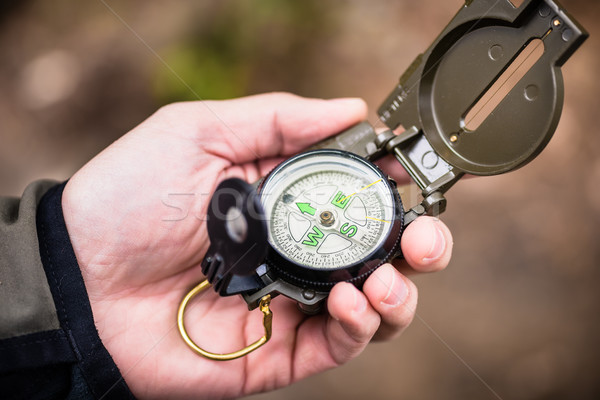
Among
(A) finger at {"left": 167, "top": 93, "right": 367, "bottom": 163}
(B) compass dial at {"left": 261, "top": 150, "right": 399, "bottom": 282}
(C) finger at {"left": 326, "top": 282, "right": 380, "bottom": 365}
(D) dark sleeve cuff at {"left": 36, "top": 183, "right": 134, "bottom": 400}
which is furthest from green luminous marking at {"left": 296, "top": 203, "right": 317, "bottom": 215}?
(D) dark sleeve cuff at {"left": 36, "top": 183, "right": 134, "bottom": 400}

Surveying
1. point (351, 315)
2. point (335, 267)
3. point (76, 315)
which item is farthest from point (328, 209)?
point (76, 315)

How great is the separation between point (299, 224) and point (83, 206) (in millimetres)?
622

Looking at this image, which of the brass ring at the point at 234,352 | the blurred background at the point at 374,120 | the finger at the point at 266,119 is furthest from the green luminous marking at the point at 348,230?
the blurred background at the point at 374,120

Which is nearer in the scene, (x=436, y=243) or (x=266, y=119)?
(x=436, y=243)

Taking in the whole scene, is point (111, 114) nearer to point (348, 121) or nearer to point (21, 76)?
point (21, 76)

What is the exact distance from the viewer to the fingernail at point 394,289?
1252mm

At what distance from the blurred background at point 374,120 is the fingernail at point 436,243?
91 cm

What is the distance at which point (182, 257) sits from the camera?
5.17 ft

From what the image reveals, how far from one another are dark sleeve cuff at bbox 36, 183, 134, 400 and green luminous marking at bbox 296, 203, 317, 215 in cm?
62

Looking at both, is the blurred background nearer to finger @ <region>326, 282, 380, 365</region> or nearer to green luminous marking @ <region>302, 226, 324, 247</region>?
finger @ <region>326, 282, 380, 365</region>

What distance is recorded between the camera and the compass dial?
1.31m

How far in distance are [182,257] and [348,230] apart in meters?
0.55

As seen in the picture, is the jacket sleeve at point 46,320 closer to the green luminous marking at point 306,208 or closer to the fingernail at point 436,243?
the green luminous marking at point 306,208

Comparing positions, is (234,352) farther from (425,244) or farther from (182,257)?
(425,244)
